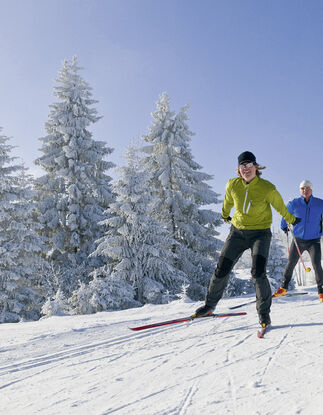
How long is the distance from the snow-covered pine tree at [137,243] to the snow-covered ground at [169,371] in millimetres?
9626

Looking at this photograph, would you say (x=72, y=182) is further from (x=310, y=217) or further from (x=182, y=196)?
(x=310, y=217)

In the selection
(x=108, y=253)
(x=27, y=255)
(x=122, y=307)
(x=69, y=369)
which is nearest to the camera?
(x=69, y=369)

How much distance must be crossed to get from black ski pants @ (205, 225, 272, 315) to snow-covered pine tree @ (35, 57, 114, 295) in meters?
11.5

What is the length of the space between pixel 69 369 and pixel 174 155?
1558 centimetres

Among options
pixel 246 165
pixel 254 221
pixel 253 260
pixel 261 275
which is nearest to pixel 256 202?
pixel 254 221

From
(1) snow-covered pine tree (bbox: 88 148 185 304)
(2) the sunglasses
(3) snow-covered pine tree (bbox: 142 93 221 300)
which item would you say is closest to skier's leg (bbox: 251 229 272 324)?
(2) the sunglasses

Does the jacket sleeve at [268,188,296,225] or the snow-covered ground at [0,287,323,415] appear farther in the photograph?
the jacket sleeve at [268,188,296,225]

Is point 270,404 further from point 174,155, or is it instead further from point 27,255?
point 174,155

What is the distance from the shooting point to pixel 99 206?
17.1 metres

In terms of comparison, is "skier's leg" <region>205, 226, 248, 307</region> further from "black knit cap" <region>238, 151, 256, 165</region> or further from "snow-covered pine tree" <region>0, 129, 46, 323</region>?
"snow-covered pine tree" <region>0, 129, 46, 323</region>

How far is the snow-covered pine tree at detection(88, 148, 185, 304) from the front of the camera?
13500 millimetres

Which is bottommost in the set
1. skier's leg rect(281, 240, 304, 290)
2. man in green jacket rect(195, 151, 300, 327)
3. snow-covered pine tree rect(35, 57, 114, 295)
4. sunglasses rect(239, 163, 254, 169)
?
skier's leg rect(281, 240, 304, 290)

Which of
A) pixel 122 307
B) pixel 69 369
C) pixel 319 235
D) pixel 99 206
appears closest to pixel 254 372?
pixel 69 369

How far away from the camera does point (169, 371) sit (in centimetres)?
230
